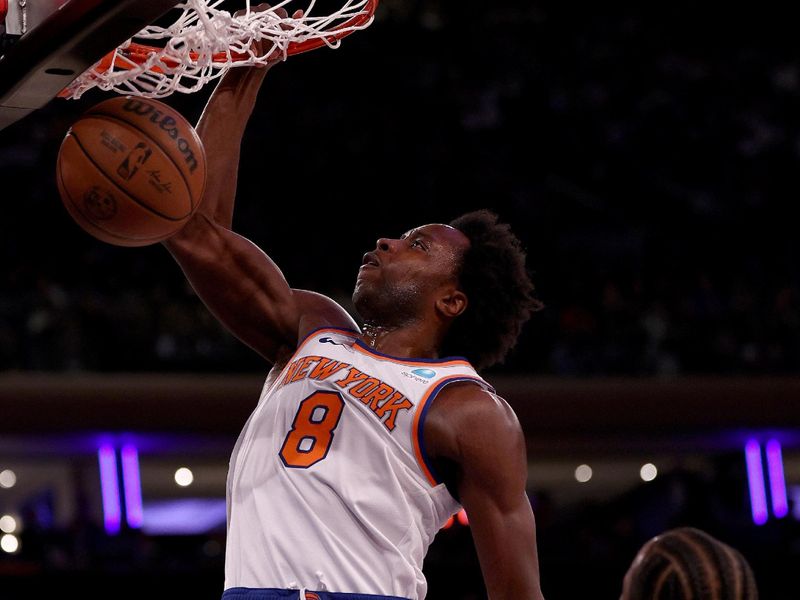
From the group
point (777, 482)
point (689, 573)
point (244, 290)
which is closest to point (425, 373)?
point (244, 290)

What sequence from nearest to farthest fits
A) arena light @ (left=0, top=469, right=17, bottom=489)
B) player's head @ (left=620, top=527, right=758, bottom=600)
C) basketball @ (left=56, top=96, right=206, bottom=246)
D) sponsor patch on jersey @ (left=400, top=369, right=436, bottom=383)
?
player's head @ (left=620, top=527, right=758, bottom=600)
basketball @ (left=56, top=96, right=206, bottom=246)
sponsor patch on jersey @ (left=400, top=369, right=436, bottom=383)
arena light @ (left=0, top=469, right=17, bottom=489)

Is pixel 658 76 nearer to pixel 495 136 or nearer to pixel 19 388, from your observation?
pixel 495 136

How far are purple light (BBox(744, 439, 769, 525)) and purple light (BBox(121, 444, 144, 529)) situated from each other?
16.3 ft

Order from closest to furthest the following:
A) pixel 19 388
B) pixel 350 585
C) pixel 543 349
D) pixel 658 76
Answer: pixel 350 585 < pixel 19 388 < pixel 543 349 < pixel 658 76

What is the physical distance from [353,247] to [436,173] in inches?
39.2

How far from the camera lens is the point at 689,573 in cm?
216

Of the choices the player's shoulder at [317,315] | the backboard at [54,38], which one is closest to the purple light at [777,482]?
the player's shoulder at [317,315]

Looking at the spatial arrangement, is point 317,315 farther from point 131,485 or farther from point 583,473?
point 583,473

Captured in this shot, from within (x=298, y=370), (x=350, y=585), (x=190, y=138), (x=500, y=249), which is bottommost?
(x=350, y=585)

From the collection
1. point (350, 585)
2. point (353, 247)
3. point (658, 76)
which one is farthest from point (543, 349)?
point (350, 585)

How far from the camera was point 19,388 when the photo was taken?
309 inches

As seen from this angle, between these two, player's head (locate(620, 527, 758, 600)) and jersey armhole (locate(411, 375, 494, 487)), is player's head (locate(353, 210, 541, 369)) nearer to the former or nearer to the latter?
jersey armhole (locate(411, 375, 494, 487))

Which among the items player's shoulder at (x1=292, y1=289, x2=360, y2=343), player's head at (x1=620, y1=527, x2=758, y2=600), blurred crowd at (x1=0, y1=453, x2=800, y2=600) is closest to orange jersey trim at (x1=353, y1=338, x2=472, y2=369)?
player's shoulder at (x1=292, y1=289, x2=360, y2=343)

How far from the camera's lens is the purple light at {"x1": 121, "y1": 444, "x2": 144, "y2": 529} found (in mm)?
9578
